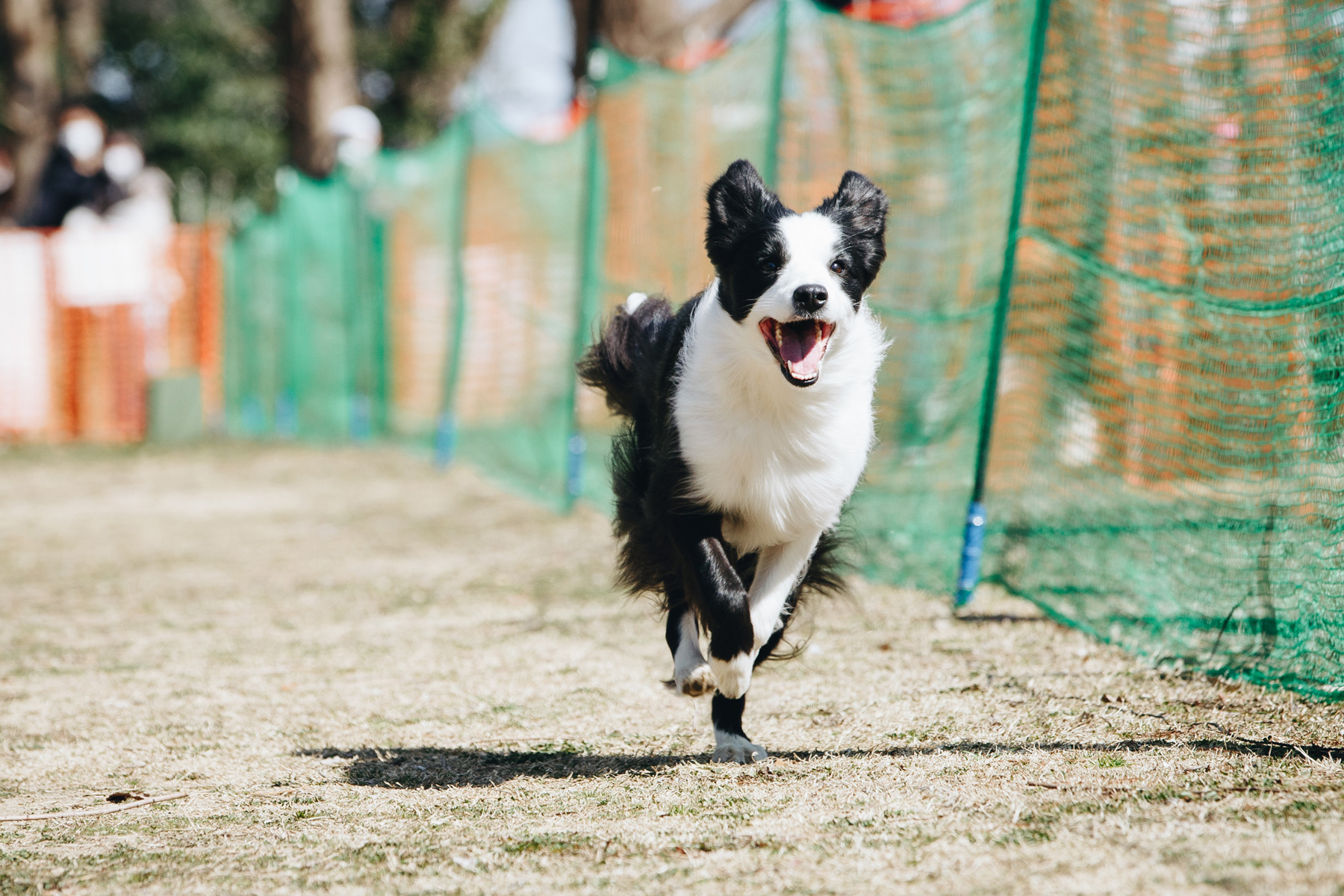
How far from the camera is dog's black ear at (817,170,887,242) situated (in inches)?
157

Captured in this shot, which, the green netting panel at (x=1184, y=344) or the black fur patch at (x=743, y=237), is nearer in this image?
the black fur patch at (x=743, y=237)

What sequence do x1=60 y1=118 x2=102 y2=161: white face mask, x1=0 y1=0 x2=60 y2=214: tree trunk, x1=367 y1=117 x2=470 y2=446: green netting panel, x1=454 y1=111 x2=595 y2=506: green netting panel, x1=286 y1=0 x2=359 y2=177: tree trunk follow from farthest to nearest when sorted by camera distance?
x1=0 y1=0 x2=60 y2=214: tree trunk, x1=286 y1=0 x2=359 y2=177: tree trunk, x1=60 y1=118 x2=102 y2=161: white face mask, x1=367 y1=117 x2=470 y2=446: green netting panel, x1=454 y1=111 x2=595 y2=506: green netting panel

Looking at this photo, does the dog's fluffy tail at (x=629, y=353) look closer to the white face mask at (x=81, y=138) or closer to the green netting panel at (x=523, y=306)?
the green netting panel at (x=523, y=306)

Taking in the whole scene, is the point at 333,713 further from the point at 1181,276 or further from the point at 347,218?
the point at 347,218

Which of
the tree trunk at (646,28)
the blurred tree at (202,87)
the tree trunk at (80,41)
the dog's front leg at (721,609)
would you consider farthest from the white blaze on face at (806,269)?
the blurred tree at (202,87)

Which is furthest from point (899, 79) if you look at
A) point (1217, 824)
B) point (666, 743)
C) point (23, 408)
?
point (23, 408)

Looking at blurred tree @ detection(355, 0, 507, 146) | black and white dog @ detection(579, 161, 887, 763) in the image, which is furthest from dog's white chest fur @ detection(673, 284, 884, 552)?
blurred tree @ detection(355, 0, 507, 146)

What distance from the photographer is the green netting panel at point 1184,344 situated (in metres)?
4.19

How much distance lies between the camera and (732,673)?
3779mm

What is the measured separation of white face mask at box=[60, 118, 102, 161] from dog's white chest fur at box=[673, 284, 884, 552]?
47.4ft

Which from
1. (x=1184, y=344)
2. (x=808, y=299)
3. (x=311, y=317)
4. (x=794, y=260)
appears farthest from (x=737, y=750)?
(x=311, y=317)

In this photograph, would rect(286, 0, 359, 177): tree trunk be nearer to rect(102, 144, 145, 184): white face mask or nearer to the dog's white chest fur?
rect(102, 144, 145, 184): white face mask

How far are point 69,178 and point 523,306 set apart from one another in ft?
29.1

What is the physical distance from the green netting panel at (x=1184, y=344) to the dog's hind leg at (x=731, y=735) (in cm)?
160
